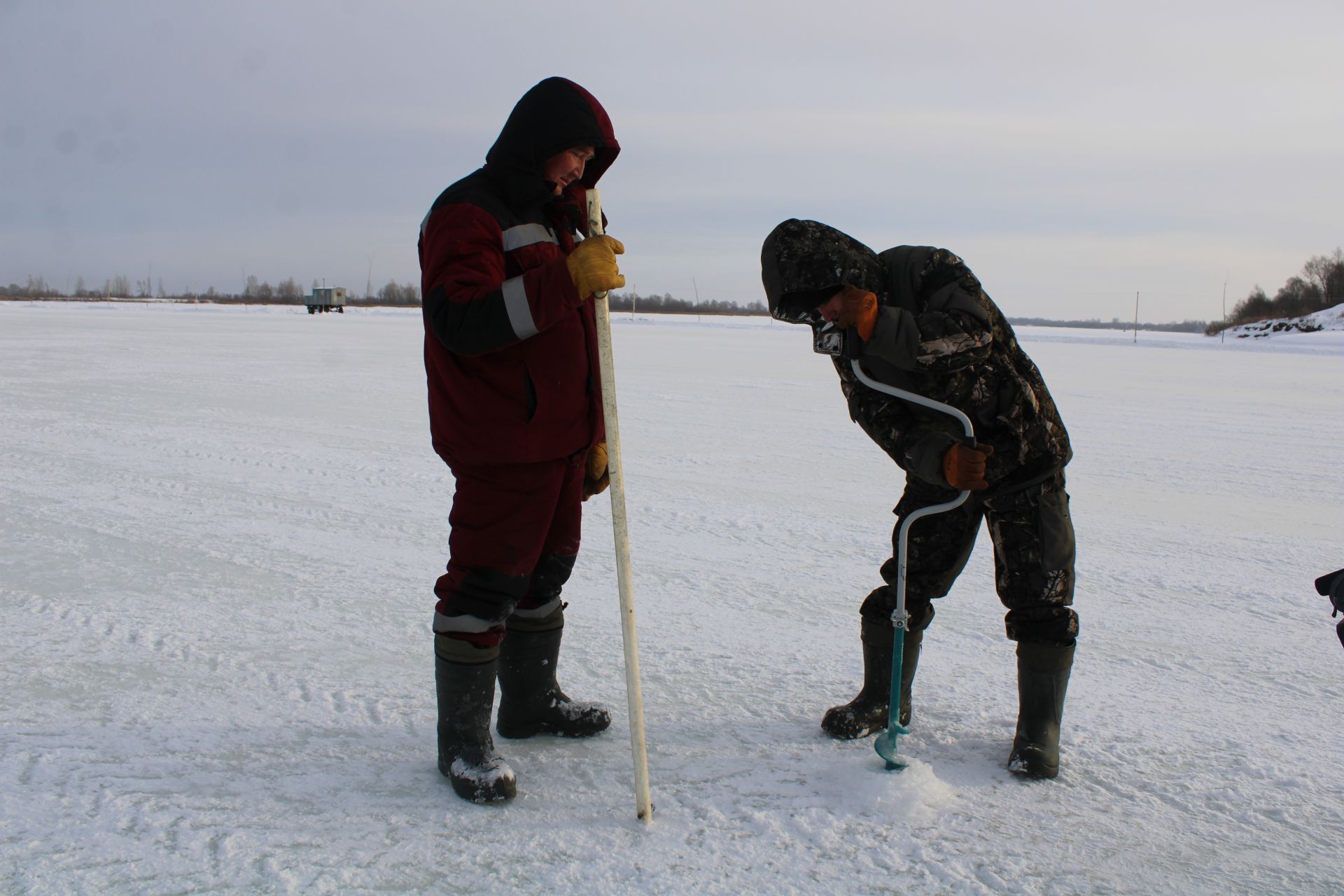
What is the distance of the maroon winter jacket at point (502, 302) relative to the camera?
2145 millimetres

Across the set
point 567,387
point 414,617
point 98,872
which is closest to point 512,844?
point 98,872

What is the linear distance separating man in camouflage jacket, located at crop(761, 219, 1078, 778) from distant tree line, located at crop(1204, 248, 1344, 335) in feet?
180

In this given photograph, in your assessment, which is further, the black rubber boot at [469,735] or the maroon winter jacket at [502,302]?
the black rubber boot at [469,735]

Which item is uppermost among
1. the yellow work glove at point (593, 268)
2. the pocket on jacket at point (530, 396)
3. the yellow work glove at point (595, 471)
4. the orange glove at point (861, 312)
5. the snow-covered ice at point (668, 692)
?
the yellow work glove at point (593, 268)

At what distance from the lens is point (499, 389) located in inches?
90.4

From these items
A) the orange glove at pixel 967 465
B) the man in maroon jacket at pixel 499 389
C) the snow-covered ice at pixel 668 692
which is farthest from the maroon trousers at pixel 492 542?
the orange glove at pixel 967 465

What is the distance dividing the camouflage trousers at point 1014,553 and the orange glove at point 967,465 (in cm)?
28

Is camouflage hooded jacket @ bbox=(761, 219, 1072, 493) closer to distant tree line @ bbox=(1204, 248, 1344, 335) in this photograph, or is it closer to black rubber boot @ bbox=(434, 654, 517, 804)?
black rubber boot @ bbox=(434, 654, 517, 804)

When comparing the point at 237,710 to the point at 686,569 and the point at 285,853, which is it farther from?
the point at 686,569

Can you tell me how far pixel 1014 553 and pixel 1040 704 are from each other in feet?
1.36

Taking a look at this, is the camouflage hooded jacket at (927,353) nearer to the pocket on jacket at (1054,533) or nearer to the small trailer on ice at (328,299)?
the pocket on jacket at (1054,533)

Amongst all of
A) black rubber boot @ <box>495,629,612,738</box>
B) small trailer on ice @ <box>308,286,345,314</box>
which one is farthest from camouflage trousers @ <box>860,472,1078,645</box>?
small trailer on ice @ <box>308,286,345,314</box>

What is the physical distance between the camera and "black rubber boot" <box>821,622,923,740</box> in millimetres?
2725

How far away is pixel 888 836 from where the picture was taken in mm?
2199
